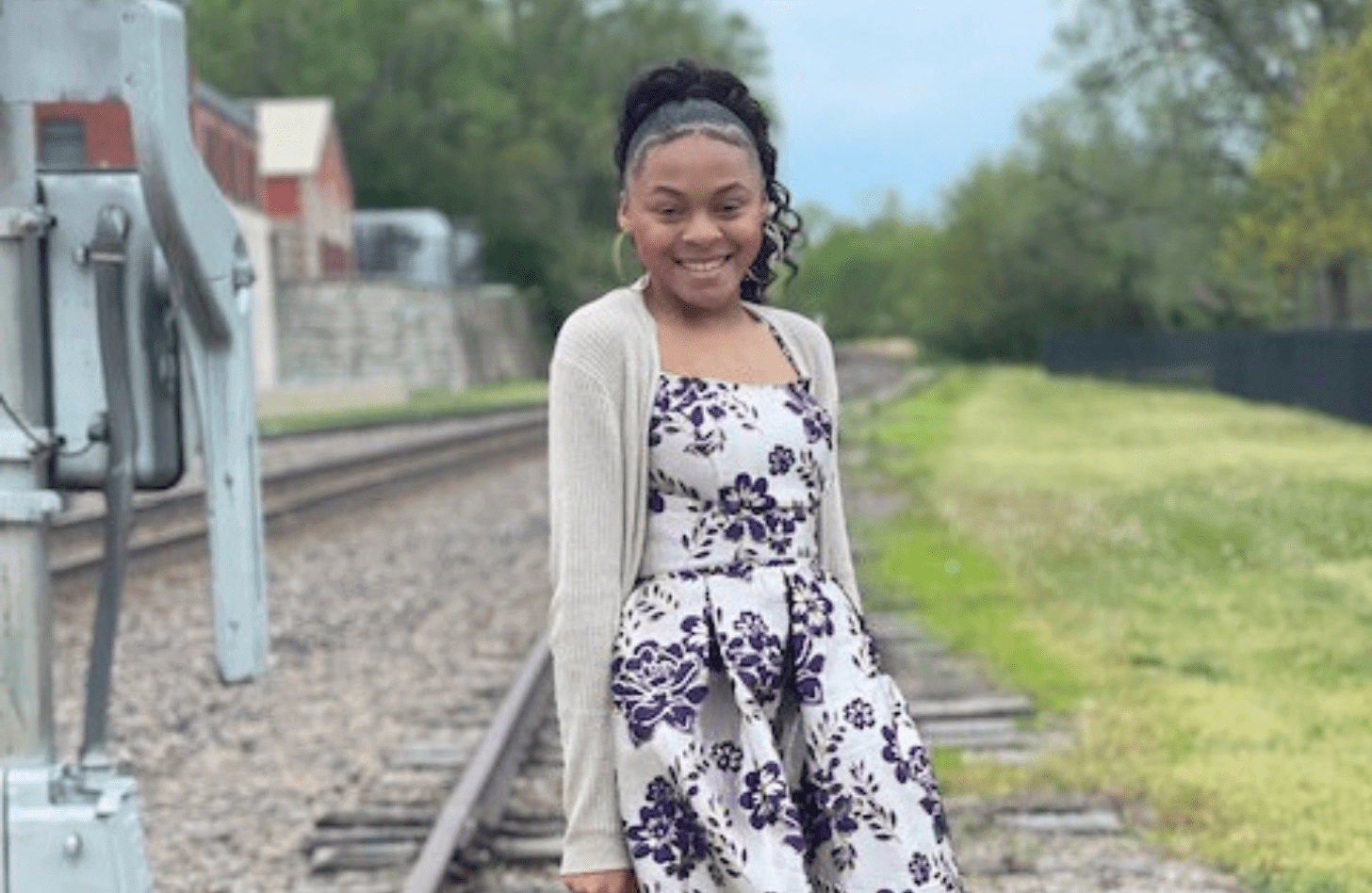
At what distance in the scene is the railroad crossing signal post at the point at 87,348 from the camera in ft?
10.1

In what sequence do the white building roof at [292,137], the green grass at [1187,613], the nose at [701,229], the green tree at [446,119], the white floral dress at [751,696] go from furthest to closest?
the green tree at [446,119] → the white building roof at [292,137] → the green grass at [1187,613] → the nose at [701,229] → the white floral dress at [751,696]

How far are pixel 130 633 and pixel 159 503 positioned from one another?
7382mm

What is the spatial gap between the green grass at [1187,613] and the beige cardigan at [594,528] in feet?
10.9

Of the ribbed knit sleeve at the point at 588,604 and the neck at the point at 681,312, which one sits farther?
the neck at the point at 681,312

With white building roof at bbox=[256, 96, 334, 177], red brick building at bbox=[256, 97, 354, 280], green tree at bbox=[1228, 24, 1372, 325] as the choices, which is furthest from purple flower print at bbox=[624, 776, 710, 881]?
white building roof at bbox=[256, 96, 334, 177]

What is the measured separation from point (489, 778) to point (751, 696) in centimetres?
461

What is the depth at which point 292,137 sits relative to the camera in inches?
2505

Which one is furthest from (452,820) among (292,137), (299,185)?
(292,137)

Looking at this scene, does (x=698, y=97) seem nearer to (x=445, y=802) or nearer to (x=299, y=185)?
(x=445, y=802)

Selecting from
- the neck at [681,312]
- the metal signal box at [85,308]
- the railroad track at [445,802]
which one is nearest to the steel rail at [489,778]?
the railroad track at [445,802]

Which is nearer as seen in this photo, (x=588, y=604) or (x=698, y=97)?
(x=588, y=604)

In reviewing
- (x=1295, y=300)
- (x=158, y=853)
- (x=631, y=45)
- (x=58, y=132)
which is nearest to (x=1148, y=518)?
(x=158, y=853)

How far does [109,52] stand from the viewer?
3.10 metres

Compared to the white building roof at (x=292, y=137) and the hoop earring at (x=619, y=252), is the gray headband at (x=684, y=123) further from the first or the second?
the white building roof at (x=292, y=137)
